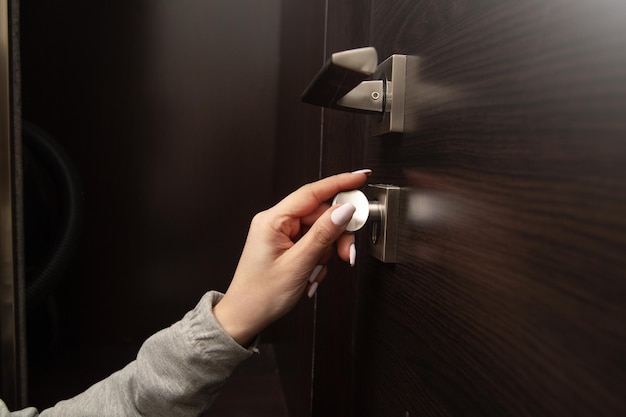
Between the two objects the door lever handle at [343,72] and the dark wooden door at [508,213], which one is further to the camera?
the door lever handle at [343,72]

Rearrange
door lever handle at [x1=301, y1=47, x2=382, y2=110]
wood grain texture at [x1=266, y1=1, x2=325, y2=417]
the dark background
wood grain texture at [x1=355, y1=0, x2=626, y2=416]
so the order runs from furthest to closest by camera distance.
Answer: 1. the dark background
2. wood grain texture at [x1=266, y1=1, x2=325, y2=417]
3. door lever handle at [x1=301, y1=47, x2=382, y2=110]
4. wood grain texture at [x1=355, y1=0, x2=626, y2=416]

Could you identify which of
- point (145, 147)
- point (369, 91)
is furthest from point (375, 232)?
point (145, 147)

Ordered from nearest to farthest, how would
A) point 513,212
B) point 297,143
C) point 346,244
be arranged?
point 513,212 → point 346,244 → point 297,143

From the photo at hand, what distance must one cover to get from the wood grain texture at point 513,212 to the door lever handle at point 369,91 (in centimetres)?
2

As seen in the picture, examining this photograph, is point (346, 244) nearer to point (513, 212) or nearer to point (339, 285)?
point (339, 285)

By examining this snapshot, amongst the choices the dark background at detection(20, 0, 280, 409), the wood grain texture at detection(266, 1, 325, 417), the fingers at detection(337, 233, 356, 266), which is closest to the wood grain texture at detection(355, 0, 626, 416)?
the fingers at detection(337, 233, 356, 266)

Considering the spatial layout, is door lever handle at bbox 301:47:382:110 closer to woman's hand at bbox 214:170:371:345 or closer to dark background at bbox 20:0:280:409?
woman's hand at bbox 214:170:371:345

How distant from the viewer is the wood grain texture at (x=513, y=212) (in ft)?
0.58

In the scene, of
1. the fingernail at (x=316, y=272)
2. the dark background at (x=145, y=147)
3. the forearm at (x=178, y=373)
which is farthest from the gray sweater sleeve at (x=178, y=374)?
the dark background at (x=145, y=147)

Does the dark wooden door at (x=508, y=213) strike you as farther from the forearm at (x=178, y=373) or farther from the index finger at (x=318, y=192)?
the forearm at (x=178, y=373)

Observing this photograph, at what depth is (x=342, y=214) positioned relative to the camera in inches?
17.4

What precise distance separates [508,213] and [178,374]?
0.42 m

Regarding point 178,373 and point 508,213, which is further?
point 178,373

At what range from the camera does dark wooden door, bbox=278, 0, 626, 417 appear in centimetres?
18
